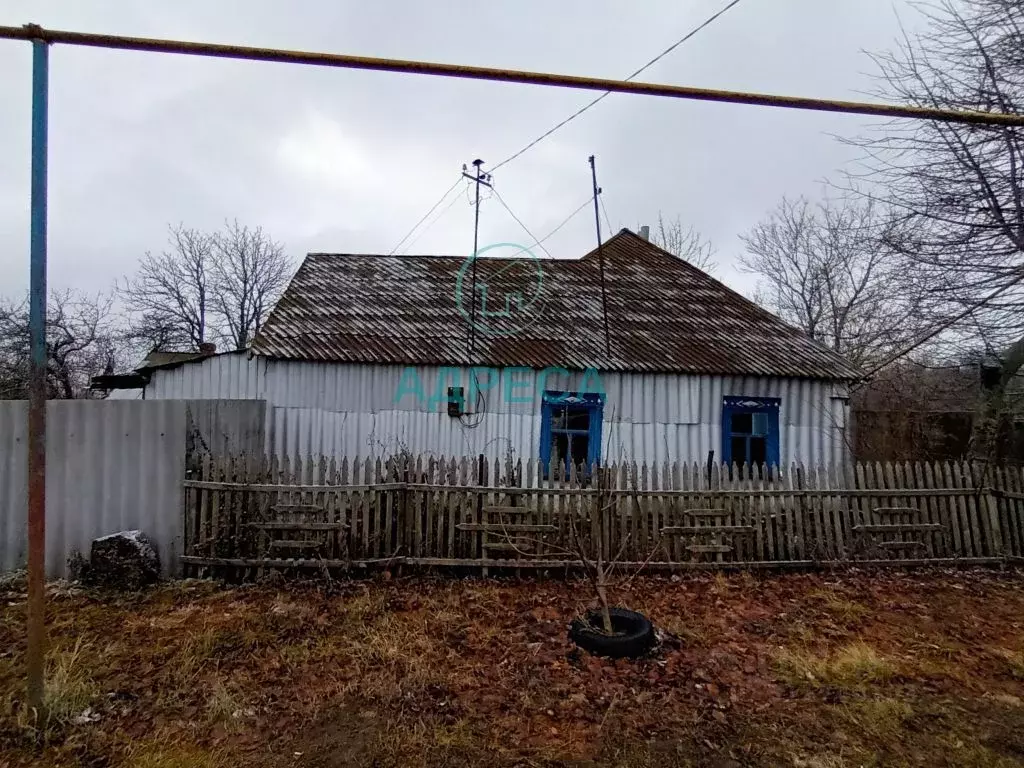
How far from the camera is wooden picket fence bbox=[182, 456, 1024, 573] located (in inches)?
226

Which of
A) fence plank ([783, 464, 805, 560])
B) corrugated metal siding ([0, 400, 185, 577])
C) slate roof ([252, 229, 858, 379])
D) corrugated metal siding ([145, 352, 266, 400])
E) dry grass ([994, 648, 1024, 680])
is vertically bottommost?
dry grass ([994, 648, 1024, 680])

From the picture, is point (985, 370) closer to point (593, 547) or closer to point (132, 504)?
point (593, 547)

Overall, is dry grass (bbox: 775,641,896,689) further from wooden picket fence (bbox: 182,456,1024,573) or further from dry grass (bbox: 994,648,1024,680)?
wooden picket fence (bbox: 182,456,1024,573)

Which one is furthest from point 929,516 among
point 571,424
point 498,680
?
point 498,680

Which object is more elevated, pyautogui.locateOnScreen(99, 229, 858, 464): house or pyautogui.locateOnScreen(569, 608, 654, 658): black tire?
pyautogui.locateOnScreen(99, 229, 858, 464): house

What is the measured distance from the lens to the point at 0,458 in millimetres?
5309

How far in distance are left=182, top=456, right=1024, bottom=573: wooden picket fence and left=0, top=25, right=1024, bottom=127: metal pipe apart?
3.61 m

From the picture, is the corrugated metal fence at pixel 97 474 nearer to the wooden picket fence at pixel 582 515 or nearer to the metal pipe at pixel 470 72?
the wooden picket fence at pixel 582 515

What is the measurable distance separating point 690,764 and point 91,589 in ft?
19.1

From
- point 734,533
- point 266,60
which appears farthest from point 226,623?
point 734,533

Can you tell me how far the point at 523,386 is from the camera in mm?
9086

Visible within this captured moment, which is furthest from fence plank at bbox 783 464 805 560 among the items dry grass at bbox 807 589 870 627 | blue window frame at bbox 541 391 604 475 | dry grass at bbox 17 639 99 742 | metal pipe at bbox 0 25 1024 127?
dry grass at bbox 17 639 99 742

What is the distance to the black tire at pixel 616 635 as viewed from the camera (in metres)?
4.23
